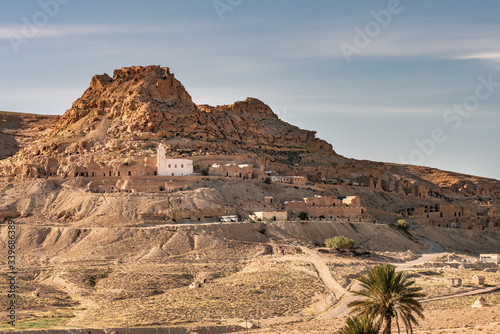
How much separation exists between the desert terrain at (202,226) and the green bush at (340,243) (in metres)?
1.42

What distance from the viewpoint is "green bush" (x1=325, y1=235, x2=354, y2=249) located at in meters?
68.9

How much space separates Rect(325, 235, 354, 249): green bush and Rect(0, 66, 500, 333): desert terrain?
1419 mm

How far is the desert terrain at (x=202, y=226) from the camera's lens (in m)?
47.7

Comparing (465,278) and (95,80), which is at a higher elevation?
(95,80)

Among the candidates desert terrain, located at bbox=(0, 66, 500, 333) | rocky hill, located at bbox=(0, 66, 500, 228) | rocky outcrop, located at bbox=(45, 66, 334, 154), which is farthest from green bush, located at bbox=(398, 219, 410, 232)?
rocky outcrop, located at bbox=(45, 66, 334, 154)

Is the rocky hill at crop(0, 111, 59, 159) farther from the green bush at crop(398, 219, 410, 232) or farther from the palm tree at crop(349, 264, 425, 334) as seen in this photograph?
the palm tree at crop(349, 264, 425, 334)

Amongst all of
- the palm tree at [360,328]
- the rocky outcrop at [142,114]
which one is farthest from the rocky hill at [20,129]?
the palm tree at [360,328]

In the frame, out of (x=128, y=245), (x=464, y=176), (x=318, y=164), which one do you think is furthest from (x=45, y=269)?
(x=464, y=176)

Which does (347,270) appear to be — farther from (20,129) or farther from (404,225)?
(20,129)

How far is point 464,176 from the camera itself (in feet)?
464

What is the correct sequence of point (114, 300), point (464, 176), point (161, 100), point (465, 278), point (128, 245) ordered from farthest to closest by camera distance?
point (464, 176) < point (161, 100) < point (128, 245) < point (465, 278) < point (114, 300)

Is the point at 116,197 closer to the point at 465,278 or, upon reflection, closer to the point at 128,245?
the point at 128,245

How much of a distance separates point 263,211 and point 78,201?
63.8 feet

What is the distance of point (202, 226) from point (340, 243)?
13.3 metres
